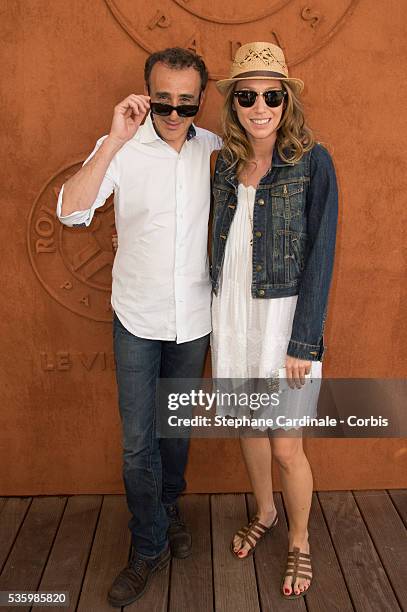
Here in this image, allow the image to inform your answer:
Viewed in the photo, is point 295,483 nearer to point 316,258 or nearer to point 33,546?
point 316,258

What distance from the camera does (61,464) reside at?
9.82 ft

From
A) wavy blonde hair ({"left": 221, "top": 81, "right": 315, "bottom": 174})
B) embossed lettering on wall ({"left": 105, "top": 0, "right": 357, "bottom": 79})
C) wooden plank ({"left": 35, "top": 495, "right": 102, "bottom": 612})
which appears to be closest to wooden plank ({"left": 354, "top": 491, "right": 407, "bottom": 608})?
wooden plank ({"left": 35, "top": 495, "right": 102, "bottom": 612})

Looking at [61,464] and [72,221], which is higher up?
[72,221]

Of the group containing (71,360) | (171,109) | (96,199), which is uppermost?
(171,109)

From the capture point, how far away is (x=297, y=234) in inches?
83.9

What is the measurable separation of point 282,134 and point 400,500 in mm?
1913

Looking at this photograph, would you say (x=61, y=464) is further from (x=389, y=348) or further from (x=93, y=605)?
(x=389, y=348)

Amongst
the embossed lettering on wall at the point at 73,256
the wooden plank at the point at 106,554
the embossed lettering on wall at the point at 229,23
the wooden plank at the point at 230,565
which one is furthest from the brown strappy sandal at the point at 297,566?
the embossed lettering on wall at the point at 229,23

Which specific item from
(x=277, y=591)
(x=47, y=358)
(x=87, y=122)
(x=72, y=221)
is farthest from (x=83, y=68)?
(x=277, y=591)

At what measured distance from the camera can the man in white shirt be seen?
2080 millimetres

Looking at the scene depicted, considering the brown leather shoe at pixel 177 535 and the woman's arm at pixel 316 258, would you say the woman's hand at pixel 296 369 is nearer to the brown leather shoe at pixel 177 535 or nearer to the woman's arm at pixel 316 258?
the woman's arm at pixel 316 258

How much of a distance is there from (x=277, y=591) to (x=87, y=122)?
209 cm

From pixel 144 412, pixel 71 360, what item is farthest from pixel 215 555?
pixel 71 360

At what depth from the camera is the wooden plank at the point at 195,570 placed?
233cm
